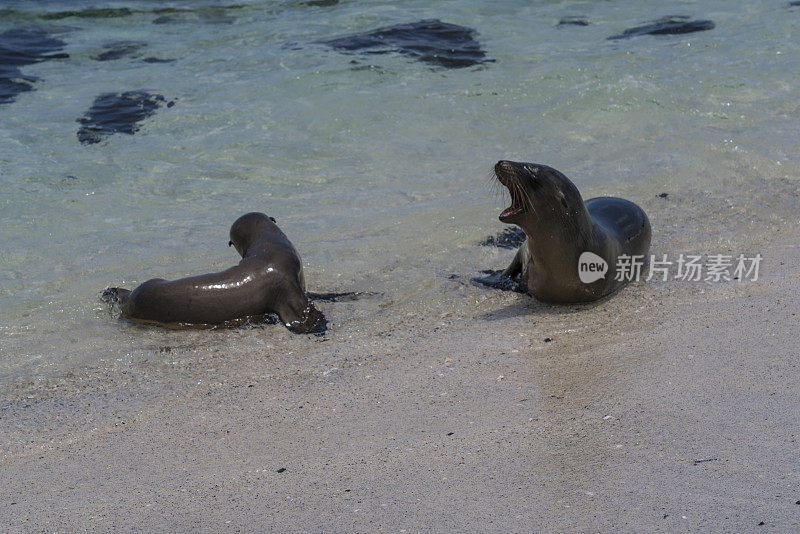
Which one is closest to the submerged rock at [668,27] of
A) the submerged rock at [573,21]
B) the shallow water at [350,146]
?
the shallow water at [350,146]

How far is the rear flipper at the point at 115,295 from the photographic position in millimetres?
5969

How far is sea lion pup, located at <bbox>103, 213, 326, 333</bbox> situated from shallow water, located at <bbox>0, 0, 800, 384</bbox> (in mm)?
137

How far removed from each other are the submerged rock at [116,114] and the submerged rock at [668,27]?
6.15m

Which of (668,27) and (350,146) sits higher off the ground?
(668,27)

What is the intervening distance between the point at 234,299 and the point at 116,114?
5492 millimetres

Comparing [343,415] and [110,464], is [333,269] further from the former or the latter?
[110,464]

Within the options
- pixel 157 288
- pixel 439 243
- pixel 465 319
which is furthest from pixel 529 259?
pixel 157 288

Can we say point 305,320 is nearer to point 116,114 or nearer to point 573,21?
point 116,114

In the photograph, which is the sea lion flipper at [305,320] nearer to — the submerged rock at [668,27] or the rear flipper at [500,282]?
the rear flipper at [500,282]

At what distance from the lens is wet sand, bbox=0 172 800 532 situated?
3.17m

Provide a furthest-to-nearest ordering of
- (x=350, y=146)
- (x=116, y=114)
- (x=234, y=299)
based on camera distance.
→ (x=116, y=114)
(x=350, y=146)
(x=234, y=299)

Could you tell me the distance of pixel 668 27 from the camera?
13.2m

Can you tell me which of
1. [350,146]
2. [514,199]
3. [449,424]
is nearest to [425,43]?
[350,146]

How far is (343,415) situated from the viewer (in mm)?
4145
